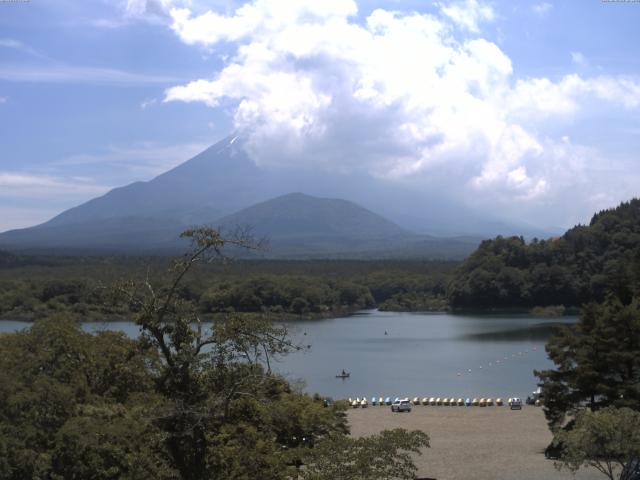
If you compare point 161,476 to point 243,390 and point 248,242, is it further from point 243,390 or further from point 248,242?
point 248,242

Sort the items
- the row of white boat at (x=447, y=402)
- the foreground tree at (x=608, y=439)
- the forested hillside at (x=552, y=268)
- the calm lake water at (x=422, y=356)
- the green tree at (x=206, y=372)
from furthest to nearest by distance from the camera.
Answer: the forested hillside at (x=552, y=268) → the calm lake water at (x=422, y=356) → the row of white boat at (x=447, y=402) → the foreground tree at (x=608, y=439) → the green tree at (x=206, y=372)

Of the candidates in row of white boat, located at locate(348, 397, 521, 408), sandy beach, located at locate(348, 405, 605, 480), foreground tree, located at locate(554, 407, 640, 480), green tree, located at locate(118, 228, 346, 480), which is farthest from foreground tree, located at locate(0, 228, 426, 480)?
row of white boat, located at locate(348, 397, 521, 408)

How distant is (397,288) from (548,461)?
6679cm

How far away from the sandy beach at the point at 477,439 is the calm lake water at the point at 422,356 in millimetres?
3376

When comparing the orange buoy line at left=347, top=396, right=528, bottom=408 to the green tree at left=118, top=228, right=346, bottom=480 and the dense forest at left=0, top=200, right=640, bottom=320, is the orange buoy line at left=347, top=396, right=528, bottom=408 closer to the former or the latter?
the green tree at left=118, top=228, right=346, bottom=480

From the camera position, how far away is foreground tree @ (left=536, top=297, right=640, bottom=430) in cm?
1667

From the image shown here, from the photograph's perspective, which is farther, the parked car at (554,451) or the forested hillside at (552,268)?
the forested hillside at (552,268)

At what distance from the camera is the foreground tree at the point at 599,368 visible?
16672mm

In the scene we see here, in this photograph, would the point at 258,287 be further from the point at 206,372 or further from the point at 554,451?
the point at 206,372

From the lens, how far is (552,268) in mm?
69062

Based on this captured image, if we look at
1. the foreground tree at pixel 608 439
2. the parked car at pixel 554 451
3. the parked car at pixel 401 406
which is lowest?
the parked car at pixel 401 406

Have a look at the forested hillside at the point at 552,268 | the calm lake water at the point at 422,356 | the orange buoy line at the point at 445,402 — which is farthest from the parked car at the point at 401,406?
the forested hillside at the point at 552,268

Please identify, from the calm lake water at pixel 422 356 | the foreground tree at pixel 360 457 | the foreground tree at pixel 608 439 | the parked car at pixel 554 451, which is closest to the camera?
the foreground tree at pixel 360 457

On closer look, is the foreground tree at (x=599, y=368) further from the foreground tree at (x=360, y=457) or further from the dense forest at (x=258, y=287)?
the dense forest at (x=258, y=287)
